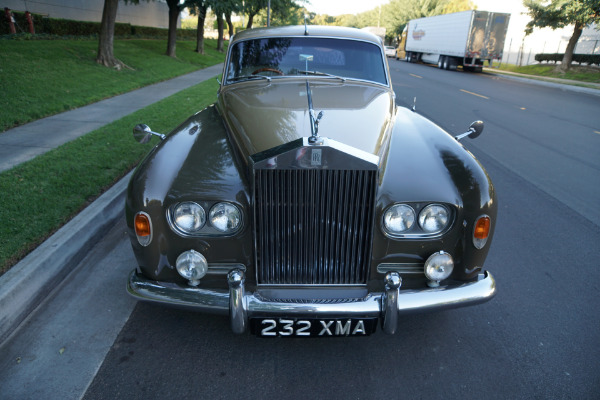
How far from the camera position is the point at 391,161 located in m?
2.57

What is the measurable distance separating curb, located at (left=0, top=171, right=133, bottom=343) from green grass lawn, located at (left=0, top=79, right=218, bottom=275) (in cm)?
13

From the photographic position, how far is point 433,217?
237cm

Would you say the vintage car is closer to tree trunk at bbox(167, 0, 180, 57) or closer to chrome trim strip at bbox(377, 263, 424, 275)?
chrome trim strip at bbox(377, 263, 424, 275)

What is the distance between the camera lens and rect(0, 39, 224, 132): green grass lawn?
8023mm

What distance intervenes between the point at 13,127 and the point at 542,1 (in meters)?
29.8

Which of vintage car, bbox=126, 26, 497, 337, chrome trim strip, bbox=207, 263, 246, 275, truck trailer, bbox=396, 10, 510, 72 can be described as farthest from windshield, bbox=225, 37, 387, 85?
truck trailer, bbox=396, 10, 510, 72

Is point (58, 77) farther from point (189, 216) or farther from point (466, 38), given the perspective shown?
point (466, 38)

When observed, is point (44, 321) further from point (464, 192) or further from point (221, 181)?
point (464, 192)

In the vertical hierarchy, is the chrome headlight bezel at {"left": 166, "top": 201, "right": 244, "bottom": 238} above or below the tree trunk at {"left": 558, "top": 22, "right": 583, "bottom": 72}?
below

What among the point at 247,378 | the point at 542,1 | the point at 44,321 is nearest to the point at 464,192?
Answer: the point at 247,378

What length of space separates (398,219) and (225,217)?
3.10ft

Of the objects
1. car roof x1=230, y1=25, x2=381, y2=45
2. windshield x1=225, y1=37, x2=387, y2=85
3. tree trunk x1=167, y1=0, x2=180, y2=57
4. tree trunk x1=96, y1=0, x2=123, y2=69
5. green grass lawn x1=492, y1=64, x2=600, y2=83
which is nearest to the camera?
windshield x1=225, y1=37, x2=387, y2=85

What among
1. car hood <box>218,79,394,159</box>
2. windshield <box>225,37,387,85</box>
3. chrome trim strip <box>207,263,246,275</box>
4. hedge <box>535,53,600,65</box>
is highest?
hedge <box>535,53,600,65</box>

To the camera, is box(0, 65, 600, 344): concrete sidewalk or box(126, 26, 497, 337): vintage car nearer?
box(126, 26, 497, 337): vintage car
